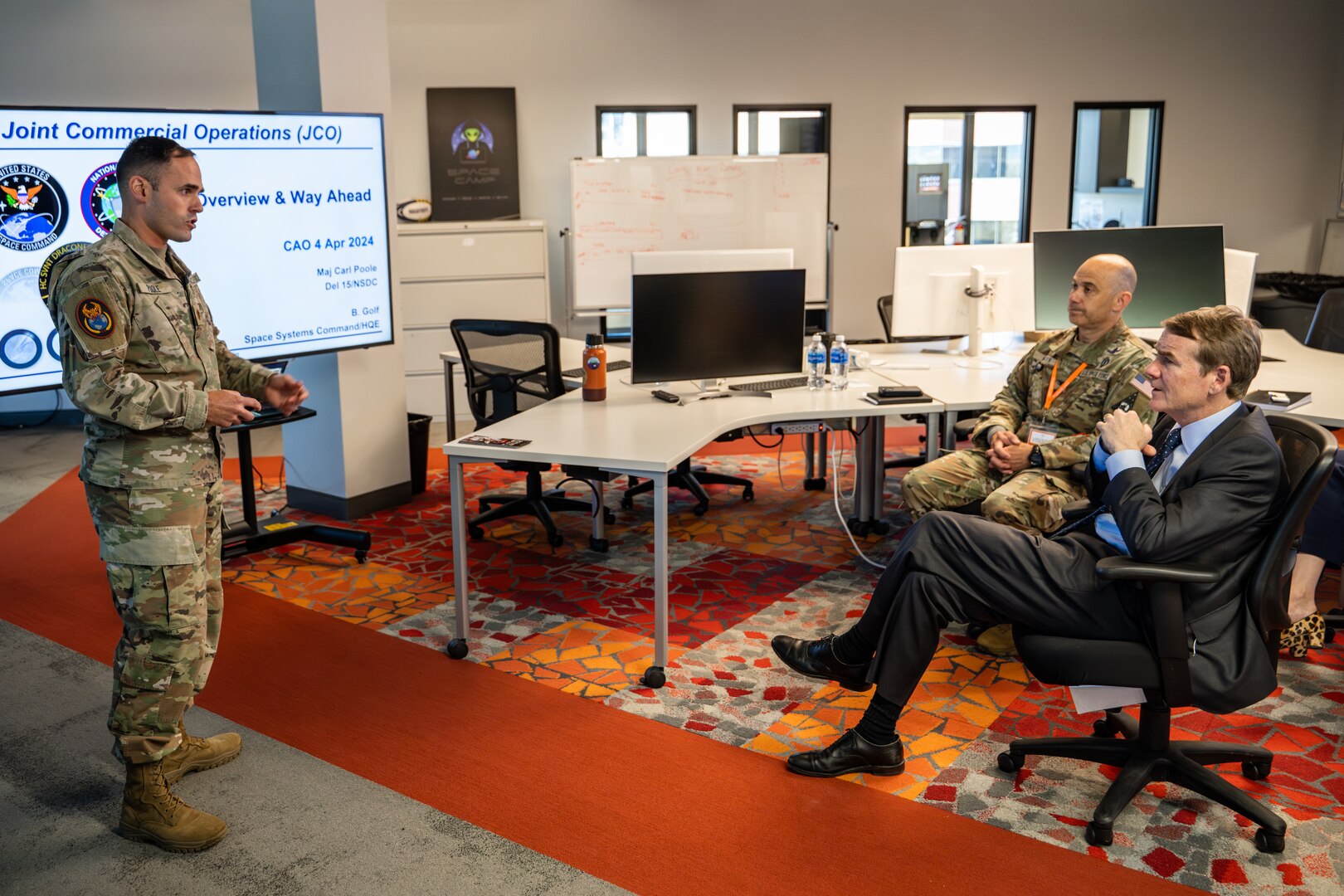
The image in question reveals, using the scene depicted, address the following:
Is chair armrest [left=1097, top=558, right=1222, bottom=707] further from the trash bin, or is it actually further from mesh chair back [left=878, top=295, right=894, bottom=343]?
the trash bin

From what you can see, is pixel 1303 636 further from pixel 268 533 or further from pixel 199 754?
pixel 268 533

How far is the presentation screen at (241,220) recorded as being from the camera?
3820 mm

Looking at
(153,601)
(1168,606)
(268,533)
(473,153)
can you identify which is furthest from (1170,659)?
(473,153)

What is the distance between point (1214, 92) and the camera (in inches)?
347

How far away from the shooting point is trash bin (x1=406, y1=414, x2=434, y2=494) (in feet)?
18.2

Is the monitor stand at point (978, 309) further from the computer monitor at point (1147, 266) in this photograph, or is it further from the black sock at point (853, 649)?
the black sock at point (853, 649)

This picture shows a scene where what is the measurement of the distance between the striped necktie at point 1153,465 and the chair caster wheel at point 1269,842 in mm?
807

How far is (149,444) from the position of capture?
255cm

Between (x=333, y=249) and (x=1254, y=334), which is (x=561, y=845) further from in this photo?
(x=333, y=249)

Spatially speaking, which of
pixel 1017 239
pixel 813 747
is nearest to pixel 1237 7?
pixel 1017 239

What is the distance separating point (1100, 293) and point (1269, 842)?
1858 mm

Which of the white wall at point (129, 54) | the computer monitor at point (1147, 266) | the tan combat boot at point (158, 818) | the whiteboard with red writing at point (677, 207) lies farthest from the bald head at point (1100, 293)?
the white wall at point (129, 54)

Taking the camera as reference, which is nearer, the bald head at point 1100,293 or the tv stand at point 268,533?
the bald head at point 1100,293

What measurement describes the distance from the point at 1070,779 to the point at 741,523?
93.3 inches
